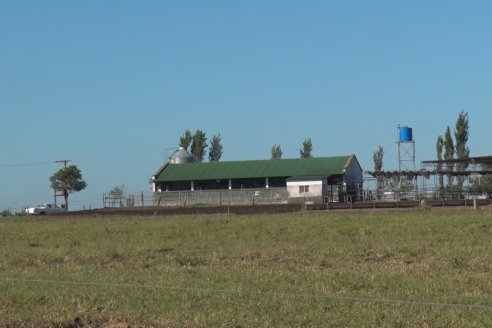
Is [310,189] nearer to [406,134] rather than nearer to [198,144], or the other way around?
[406,134]

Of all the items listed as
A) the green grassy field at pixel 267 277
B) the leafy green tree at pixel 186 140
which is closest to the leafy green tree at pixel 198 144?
the leafy green tree at pixel 186 140

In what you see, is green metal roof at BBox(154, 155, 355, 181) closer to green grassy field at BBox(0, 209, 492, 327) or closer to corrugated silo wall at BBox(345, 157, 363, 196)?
corrugated silo wall at BBox(345, 157, 363, 196)

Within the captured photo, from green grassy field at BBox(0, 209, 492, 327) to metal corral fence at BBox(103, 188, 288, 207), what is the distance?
45467 mm

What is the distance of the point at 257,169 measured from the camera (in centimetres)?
8419

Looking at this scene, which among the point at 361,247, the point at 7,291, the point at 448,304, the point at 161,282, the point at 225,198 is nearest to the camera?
the point at 448,304

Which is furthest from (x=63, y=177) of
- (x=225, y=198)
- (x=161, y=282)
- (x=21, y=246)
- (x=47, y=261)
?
(x=161, y=282)

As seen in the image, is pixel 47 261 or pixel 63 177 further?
pixel 63 177

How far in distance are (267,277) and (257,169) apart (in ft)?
226

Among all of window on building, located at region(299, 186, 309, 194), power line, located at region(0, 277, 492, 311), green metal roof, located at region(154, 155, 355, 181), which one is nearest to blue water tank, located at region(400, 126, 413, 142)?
green metal roof, located at region(154, 155, 355, 181)

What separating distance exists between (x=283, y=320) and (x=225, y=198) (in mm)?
71459

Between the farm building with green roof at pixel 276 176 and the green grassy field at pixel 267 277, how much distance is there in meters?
43.9

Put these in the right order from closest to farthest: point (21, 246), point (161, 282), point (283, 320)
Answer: point (283, 320)
point (161, 282)
point (21, 246)

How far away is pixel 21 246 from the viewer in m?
30.1

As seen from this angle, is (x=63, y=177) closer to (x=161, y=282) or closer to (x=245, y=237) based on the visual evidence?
(x=245, y=237)
